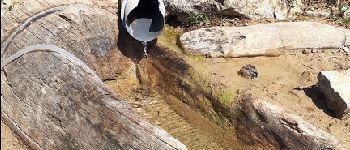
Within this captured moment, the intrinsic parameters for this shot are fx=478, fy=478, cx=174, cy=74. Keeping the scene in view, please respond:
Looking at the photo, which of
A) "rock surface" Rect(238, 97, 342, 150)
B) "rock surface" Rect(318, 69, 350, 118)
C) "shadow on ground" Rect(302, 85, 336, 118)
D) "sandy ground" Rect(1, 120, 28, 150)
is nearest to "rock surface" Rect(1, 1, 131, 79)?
"sandy ground" Rect(1, 120, 28, 150)

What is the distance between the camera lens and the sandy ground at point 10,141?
6602 mm

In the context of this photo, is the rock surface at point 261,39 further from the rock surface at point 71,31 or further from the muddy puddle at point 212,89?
the rock surface at point 71,31

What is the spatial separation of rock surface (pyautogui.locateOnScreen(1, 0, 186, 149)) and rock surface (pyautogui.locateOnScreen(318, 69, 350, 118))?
2309 mm

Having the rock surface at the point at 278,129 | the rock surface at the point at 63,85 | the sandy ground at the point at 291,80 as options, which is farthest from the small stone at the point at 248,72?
the rock surface at the point at 63,85

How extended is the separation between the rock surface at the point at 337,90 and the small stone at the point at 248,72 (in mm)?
1020

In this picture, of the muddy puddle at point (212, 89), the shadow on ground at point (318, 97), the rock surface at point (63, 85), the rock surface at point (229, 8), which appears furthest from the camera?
the rock surface at point (229, 8)

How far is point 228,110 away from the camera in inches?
269

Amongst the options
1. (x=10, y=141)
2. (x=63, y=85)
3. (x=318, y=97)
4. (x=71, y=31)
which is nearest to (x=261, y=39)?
(x=318, y=97)

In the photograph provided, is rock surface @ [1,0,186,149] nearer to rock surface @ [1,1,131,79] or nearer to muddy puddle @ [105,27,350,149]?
rock surface @ [1,1,131,79]

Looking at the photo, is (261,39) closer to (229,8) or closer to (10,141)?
(229,8)

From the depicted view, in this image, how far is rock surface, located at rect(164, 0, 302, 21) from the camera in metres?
8.45

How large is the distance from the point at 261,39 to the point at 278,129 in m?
2.07

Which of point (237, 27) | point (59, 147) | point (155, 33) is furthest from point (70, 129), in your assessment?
point (237, 27)

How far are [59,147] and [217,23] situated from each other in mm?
3734
